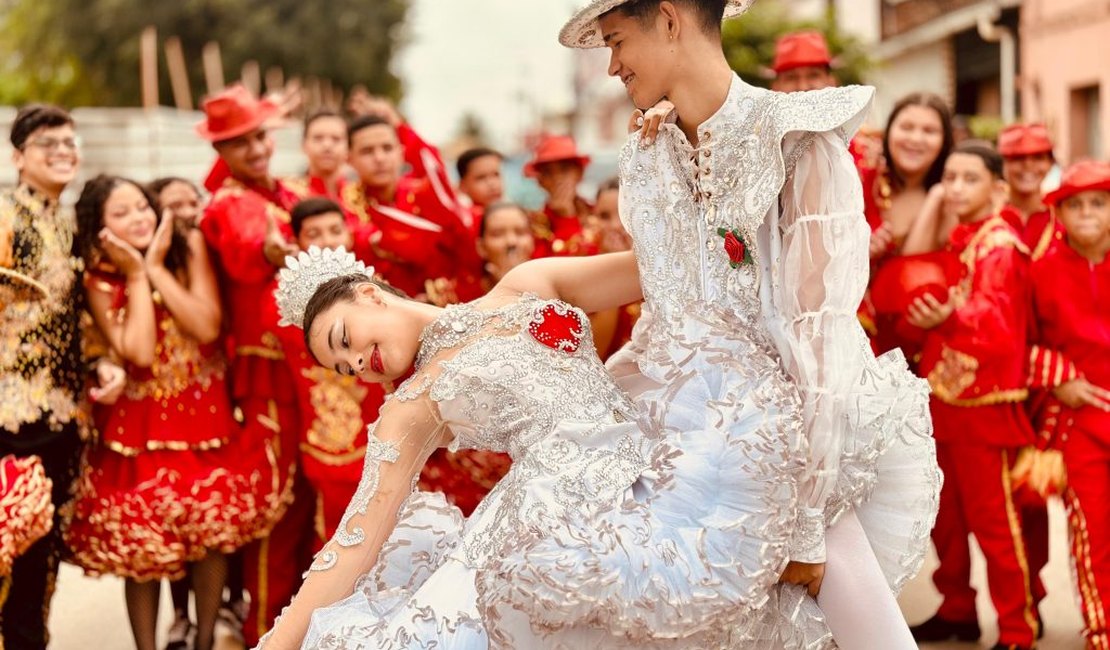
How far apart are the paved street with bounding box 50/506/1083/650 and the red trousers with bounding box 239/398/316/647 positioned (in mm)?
271

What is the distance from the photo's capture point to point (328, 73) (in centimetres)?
3045

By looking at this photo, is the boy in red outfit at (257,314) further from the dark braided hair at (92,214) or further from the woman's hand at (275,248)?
the dark braided hair at (92,214)

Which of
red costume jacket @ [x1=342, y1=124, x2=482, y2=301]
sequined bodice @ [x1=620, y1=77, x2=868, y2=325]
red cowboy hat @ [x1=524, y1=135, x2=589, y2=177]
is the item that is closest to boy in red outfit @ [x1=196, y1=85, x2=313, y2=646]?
red costume jacket @ [x1=342, y1=124, x2=482, y2=301]

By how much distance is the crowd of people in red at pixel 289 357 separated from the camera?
4578 millimetres

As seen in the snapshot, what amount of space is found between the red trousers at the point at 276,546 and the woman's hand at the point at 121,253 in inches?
28.1

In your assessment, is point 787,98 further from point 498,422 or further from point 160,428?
point 160,428

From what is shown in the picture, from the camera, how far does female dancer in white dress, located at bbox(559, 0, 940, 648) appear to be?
2.80 metres

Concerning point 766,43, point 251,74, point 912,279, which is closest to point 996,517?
point 912,279

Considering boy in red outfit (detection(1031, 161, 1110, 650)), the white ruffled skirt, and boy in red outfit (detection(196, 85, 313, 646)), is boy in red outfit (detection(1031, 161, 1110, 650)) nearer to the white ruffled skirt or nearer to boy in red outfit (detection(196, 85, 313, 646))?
the white ruffled skirt

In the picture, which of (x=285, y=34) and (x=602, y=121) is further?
(x=602, y=121)

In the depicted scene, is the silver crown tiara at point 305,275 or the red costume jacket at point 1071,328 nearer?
the silver crown tiara at point 305,275

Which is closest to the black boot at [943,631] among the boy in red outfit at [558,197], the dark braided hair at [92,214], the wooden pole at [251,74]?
the boy in red outfit at [558,197]

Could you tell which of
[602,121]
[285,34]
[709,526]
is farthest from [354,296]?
[602,121]

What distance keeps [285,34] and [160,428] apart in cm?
2581
